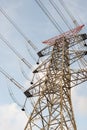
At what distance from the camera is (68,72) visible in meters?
28.4

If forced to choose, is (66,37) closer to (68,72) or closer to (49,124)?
(68,72)

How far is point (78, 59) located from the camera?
29.8 metres

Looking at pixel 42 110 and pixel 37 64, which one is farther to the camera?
pixel 37 64

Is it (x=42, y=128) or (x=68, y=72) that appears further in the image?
(x=68, y=72)

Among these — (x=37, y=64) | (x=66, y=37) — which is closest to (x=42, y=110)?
(x=37, y=64)

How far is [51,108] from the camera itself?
26797mm

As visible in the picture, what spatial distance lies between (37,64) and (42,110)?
4.83 metres

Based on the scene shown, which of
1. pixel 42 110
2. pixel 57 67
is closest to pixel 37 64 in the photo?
pixel 57 67

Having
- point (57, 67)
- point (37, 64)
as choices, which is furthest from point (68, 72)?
point (37, 64)

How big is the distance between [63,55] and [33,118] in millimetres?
5608

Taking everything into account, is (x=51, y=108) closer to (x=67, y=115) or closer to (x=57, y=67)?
(x=67, y=115)

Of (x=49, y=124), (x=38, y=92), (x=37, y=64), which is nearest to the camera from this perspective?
(x=49, y=124)

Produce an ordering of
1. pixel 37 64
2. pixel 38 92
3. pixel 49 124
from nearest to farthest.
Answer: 1. pixel 49 124
2. pixel 38 92
3. pixel 37 64

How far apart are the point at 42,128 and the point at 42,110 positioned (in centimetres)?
130
